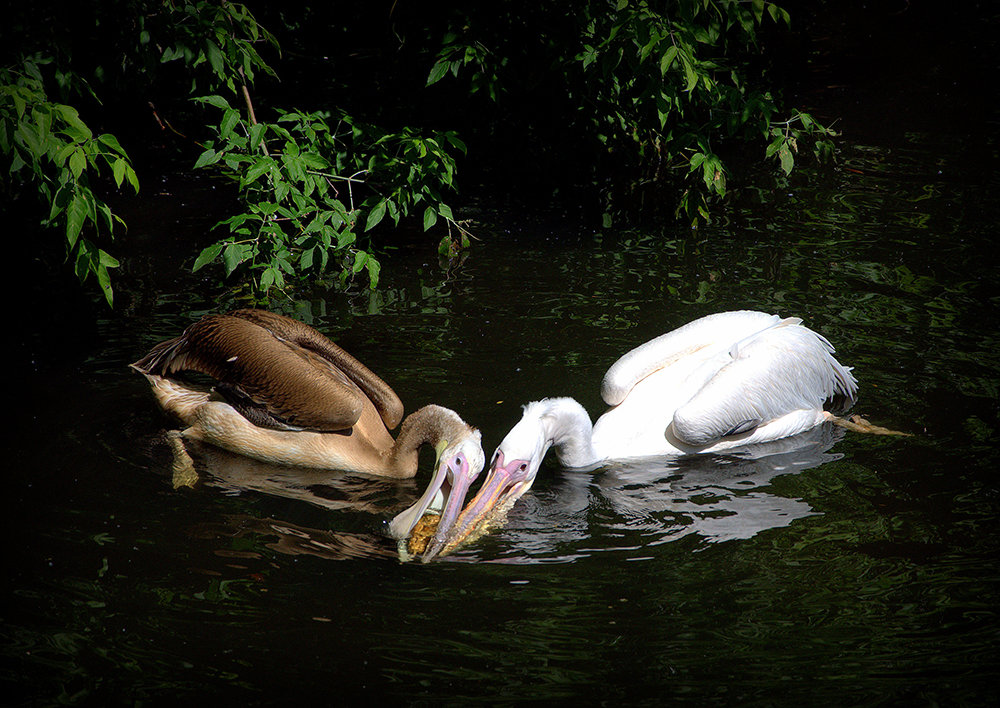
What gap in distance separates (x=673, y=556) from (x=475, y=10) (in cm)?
392

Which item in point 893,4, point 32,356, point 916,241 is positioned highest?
point 893,4

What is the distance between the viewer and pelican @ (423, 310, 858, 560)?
12.7 ft

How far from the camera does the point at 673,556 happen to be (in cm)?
336

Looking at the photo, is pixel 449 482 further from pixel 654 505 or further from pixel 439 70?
pixel 439 70

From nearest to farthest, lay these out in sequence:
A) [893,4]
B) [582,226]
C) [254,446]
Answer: [254,446], [582,226], [893,4]

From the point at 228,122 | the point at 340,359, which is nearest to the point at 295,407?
the point at 340,359

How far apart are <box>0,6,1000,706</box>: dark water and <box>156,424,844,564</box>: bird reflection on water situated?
0.04 ft

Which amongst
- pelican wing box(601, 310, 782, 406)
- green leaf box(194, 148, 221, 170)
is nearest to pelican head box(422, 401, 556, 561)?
pelican wing box(601, 310, 782, 406)

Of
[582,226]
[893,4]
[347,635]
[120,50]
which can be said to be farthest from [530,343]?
[893,4]

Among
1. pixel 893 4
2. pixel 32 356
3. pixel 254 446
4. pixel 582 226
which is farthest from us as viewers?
pixel 893 4

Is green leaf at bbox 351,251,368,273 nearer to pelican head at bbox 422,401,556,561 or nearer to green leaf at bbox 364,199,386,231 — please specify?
green leaf at bbox 364,199,386,231

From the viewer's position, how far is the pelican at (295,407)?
3797 mm

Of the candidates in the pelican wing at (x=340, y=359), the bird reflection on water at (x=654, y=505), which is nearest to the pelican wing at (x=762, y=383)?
the bird reflection on water at (x=654, y=505)

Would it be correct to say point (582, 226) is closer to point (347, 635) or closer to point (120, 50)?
point (120, 50)
